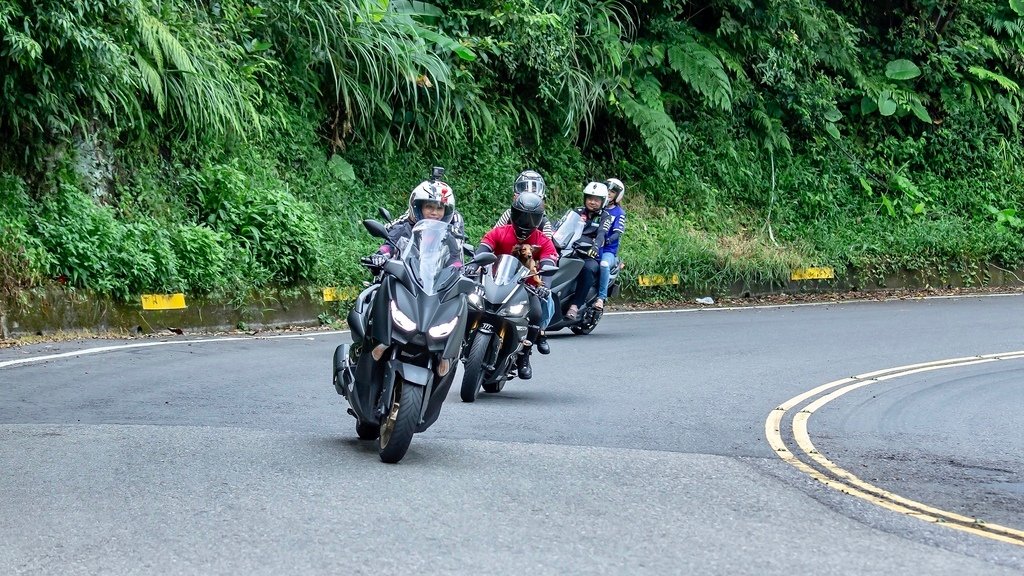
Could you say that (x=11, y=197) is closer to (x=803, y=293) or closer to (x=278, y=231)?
(x=278, y=231)

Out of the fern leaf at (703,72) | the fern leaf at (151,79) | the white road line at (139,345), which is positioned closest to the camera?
the white road line at (139,345)

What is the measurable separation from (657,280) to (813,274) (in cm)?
374

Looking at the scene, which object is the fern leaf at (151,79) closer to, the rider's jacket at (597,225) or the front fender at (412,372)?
the rider's jacket at (597,225)

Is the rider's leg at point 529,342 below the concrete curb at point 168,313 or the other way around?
the other way around

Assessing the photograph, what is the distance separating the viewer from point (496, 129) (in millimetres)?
23547

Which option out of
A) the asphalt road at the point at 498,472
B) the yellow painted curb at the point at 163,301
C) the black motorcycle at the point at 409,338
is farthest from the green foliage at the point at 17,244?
the black motorcycle at the point at 409,338

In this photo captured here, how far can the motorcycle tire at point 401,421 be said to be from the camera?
307 inches

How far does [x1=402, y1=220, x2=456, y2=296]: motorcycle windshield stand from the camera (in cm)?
814

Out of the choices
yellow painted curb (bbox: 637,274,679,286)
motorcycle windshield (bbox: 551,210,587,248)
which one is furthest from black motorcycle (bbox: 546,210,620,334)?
yellow painted curb (bbox: 637,274,679,286)

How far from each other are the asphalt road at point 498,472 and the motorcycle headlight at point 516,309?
2.46ft

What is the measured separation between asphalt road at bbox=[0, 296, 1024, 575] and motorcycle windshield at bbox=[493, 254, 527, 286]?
1020 mm

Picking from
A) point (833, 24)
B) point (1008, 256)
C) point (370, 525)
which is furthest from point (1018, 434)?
point (833, 24)

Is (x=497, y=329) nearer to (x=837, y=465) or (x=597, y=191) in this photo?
(x=837, y=465)

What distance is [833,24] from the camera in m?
30.1
